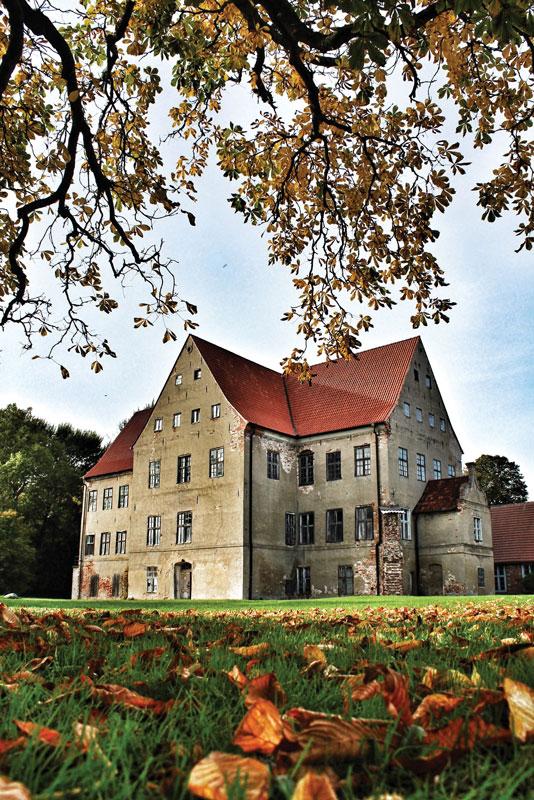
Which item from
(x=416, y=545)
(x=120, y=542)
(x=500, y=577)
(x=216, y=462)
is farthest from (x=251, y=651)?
(x=500, y=577)

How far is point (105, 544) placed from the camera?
40.9 m

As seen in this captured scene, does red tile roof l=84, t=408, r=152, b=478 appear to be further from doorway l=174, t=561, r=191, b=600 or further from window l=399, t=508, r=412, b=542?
window l=399, t=508, r=412, b=542

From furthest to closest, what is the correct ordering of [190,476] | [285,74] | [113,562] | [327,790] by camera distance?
[113,562], [190,476], [285,74], [327,790]

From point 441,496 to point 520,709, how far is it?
32.7 metres

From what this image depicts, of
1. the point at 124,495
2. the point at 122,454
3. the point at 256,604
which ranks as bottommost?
the point at 256,604

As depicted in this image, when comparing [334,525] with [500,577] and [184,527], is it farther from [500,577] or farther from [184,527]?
[500,577]

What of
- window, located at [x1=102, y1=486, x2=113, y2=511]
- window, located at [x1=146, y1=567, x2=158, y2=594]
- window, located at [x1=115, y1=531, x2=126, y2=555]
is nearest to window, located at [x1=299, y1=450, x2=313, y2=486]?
window, located at [x1=146, y1=567, x2=158, y2=594]

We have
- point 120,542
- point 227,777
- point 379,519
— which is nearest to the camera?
point 227,777

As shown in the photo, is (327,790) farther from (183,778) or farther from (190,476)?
(190,476)

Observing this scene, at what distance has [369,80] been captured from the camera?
9.21 metres

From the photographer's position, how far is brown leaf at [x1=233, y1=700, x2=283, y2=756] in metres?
1.72

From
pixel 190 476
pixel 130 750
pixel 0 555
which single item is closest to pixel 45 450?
pixel 0 555

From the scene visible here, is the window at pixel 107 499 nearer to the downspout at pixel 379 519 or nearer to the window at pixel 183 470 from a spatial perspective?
the window at pixel 183 470

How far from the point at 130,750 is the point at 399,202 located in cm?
884
